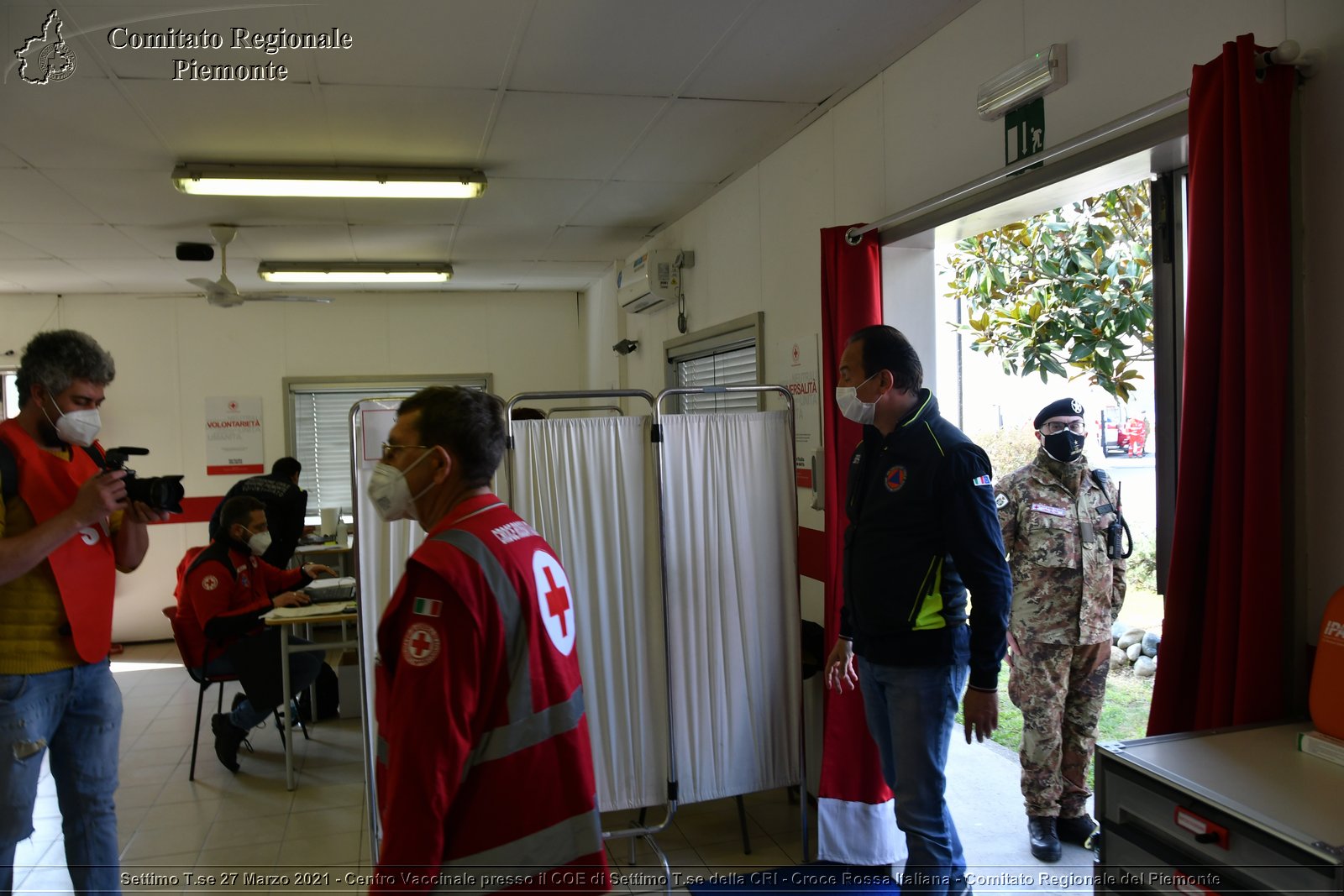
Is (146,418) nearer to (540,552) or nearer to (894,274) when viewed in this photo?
(894,274)

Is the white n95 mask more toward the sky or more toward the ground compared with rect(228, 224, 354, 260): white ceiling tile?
more toward the ground

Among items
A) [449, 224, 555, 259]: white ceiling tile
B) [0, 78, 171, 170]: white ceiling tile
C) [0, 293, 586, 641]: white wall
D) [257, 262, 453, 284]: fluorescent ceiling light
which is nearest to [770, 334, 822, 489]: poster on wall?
[449, 224, 555, 259]: white ceiling tile

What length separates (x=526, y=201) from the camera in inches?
191

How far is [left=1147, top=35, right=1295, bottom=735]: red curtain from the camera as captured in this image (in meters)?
1.70

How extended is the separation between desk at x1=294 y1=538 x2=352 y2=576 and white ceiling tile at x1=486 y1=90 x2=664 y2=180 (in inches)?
117

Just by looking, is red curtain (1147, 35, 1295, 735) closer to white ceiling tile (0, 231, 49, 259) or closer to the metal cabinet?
the metal cabinet

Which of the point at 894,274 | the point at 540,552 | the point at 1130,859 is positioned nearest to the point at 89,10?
the point at 540,552

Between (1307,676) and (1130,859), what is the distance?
547 millimetres

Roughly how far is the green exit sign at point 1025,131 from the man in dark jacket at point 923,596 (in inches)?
26.9

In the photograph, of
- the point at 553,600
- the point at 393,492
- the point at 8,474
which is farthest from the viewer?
the point at 8,474

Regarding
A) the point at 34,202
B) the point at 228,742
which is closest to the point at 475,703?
the point at 228,742

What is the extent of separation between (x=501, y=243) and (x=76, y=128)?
280cm

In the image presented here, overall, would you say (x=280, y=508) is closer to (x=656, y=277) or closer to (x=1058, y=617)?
(x=656, y=277)

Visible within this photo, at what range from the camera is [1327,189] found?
5.63 ft
